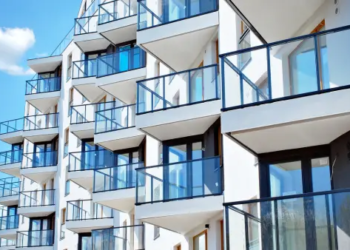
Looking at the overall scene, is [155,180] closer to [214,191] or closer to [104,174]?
[214,191]

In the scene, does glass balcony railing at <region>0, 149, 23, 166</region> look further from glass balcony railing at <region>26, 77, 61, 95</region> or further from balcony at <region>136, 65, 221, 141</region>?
balcony at <region>136, 65, 221, 141</region>

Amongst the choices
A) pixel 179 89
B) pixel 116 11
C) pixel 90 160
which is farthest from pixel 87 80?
pixel 179 89

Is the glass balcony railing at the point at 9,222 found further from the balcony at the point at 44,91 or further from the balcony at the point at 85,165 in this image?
the balcony at the point at 85,165

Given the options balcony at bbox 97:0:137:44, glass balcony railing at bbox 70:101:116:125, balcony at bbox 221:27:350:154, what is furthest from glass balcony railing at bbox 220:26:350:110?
glass balcony railing at bbox 70:101:116:125

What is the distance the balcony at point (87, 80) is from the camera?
32.8m

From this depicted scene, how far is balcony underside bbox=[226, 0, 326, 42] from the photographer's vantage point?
13086 mm

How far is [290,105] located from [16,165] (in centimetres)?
3946

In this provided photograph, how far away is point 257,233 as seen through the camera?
11.8m

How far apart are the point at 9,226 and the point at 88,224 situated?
755 inches

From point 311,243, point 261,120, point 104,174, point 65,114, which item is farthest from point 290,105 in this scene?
point 65,114

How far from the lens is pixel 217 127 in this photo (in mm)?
18344

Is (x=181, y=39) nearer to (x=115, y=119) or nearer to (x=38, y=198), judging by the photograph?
(x=115, y=119)

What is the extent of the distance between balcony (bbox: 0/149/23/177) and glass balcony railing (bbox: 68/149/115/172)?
17.4 meters

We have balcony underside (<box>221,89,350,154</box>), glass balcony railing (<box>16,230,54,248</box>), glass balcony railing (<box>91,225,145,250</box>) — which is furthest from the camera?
glass balcony railing (<box>16,230,54,248</box>)
